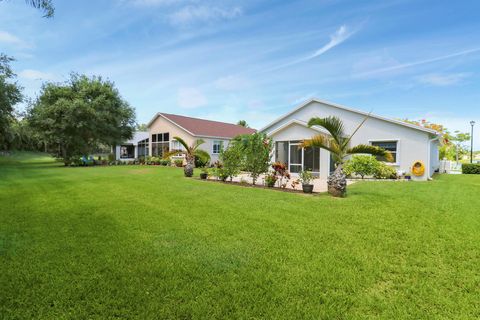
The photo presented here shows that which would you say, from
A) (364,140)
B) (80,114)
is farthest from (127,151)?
(364,140)

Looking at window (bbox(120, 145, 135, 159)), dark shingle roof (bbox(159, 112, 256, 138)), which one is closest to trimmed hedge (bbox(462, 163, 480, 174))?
dark shingle roof (bbox(159, 112, 256, 138))

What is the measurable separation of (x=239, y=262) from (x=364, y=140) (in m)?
15.5

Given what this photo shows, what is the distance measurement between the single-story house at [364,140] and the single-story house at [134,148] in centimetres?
2318

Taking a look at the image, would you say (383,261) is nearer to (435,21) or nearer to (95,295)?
(95,295)

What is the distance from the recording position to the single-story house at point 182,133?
2708 cm

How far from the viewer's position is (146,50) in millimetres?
16219

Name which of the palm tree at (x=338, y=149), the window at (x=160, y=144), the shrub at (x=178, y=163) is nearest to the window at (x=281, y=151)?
the palm tree at (x=338, y=149)

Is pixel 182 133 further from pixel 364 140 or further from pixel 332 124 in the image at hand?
pixel 332 124

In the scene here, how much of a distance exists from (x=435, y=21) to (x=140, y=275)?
1672 centimetres

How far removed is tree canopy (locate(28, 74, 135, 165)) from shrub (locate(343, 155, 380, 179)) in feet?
79.4

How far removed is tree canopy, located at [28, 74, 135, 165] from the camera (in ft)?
82.8

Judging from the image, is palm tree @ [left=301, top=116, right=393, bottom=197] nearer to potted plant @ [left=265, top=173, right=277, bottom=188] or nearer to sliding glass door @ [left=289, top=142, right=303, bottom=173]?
potted plant @ [left=265, top=173, right=277, bottom=188]

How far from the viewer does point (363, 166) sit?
1516 cm

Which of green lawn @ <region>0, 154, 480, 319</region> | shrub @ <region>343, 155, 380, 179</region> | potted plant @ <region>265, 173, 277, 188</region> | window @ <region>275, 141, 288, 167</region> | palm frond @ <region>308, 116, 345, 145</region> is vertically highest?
palm frond @ <region>308, 116, 345, 145</region>
